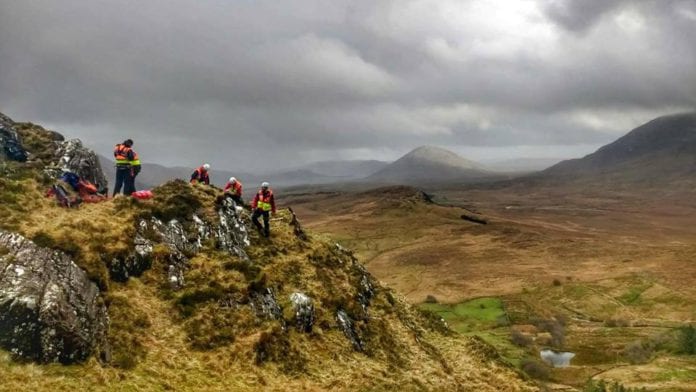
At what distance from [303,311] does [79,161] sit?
2086cm

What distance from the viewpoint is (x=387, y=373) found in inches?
1168

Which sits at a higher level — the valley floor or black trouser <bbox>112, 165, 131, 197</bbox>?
black trouser <bbox>112, 165, 131, 197</bbox>

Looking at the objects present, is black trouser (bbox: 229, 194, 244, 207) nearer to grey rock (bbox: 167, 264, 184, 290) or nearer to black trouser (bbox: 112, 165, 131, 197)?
black trouser (bbox: 112, 165, 131, 197)

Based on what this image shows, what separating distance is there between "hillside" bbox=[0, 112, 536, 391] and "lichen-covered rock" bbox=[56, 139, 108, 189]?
3.13ft

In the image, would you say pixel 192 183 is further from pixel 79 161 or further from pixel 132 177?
pixel 79 161

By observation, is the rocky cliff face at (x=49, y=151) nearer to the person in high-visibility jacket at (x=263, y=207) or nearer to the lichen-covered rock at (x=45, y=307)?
the person in high-visibility jacket at (x=263, y=207)

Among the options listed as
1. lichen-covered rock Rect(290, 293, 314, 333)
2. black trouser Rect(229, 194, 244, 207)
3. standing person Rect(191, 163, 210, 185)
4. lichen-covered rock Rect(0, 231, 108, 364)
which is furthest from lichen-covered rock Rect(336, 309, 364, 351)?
standing person Rect(191, 163, 210, 185)

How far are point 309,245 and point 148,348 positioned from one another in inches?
725

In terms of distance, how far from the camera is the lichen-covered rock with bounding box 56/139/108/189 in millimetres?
37216

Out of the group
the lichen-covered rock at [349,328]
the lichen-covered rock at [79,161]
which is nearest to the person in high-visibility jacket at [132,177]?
the lichen-covered rock at [79,161]

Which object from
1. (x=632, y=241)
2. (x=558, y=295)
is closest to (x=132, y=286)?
(x=558, y=295)

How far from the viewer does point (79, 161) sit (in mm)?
38125

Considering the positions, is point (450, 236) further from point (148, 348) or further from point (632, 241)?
point (148, 348)

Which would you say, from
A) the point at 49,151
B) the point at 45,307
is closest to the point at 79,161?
the point at 49,151
